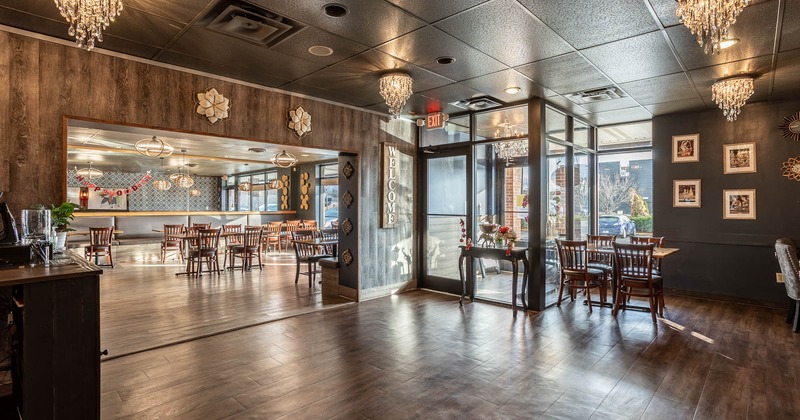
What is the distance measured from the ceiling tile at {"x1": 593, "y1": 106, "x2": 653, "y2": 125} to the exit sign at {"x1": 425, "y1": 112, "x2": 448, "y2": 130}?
2470mm

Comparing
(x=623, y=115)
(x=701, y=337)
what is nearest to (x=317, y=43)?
(x=701, y=337)

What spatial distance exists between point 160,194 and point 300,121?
12.8 meters

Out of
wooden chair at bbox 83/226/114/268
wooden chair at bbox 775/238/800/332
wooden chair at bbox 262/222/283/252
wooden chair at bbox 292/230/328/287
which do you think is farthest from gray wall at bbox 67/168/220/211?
wooden chair at bbox 775/238/800/332

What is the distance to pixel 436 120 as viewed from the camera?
611cm

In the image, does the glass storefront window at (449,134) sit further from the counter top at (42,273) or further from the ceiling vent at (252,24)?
the counter top at (42,273)

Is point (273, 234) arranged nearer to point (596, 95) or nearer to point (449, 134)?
point (449, 134)

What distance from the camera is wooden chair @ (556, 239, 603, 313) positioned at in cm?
541

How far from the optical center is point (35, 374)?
2.16 m

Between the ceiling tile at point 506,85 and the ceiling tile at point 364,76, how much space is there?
0.40 m

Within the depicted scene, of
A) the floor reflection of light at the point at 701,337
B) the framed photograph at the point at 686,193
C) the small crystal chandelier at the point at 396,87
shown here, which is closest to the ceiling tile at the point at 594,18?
the small crystal chandelier at the point at 396,87

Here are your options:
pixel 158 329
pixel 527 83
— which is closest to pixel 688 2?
pixel 527 83

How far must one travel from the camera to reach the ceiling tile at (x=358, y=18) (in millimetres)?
2887

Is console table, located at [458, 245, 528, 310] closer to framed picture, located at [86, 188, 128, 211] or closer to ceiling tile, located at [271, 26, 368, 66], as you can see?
ceiling tile, located at [271, 26, 368, 66]

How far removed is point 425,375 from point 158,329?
10.2ft
